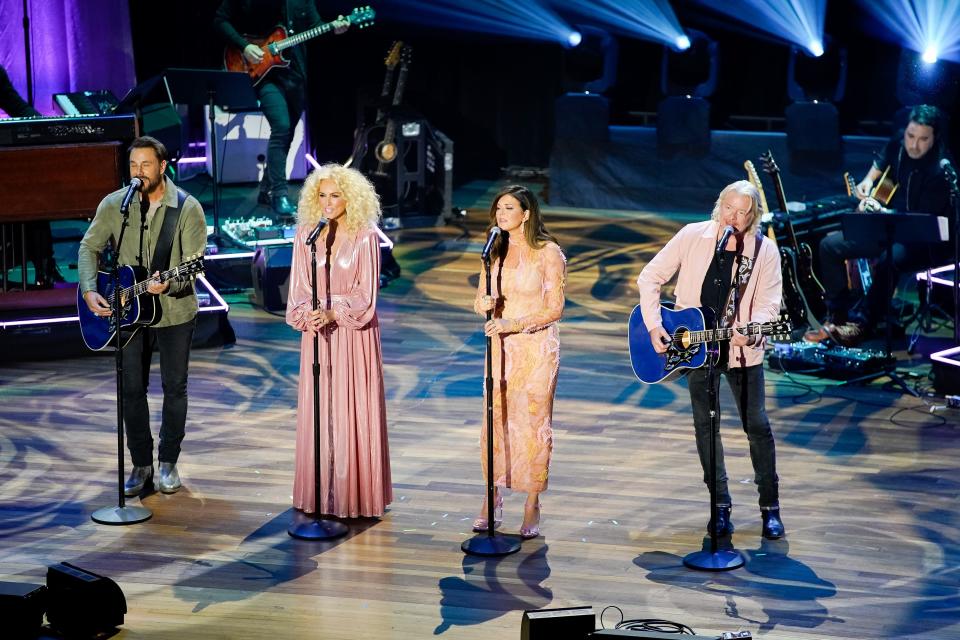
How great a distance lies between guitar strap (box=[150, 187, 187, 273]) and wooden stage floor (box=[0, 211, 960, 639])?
3.66ft

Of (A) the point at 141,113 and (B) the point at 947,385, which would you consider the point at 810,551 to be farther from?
(A) the point at 141,113

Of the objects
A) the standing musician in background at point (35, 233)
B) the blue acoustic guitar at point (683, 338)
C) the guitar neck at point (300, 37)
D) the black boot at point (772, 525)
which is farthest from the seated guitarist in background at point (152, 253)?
the guitar neck at point (300, 37)

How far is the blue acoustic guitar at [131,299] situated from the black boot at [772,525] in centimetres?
273

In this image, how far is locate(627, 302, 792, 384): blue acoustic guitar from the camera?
5.39 meters

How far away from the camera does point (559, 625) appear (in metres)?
4.45

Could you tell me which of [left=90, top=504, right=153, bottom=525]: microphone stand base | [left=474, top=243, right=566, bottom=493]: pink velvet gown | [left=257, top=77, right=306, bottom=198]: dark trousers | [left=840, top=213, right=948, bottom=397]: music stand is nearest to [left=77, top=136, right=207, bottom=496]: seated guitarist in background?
[left=90, top=504, right=153, bottom=525]: microphone stand base

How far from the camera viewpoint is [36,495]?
6.38 metres

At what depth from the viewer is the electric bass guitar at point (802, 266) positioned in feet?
30.6

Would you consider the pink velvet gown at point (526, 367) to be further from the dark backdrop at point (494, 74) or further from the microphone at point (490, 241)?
the dark backdrop at point (494, 74)

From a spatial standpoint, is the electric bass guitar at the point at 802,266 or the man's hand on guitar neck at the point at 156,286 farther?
the electric bass guitar at the point at 802,266

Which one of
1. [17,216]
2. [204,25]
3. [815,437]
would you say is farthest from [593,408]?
[204,25]

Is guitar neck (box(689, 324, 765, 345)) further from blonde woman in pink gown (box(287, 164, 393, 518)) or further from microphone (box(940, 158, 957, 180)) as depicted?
microphone (box(940, 158, 957, 180))

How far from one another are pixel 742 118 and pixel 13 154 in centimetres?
→ 790

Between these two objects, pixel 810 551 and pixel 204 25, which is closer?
pixel 810 551
